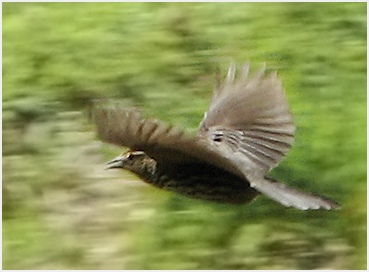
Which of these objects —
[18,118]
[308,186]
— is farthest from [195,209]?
[18,118]

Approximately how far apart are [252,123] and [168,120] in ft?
1.49

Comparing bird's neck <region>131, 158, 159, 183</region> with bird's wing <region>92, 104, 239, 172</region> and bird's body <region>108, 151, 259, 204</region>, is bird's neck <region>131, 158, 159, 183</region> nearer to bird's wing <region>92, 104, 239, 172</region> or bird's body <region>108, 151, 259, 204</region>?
bird's body <region>108, 151, 259, 204</region>

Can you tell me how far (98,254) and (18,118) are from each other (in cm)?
50

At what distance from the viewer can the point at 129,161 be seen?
7.53 ft

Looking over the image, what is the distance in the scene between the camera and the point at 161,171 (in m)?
2.27

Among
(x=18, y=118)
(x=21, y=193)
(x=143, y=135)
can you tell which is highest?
(x=18, y=118)

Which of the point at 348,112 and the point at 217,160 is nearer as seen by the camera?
the point at 217,160

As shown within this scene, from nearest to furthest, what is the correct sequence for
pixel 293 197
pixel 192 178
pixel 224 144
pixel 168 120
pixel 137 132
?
pixel 137 132, pixel 293 197, pixel 192 178, pixel 224 144, pixel 168 120

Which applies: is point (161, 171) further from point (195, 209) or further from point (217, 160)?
point (195, 209)

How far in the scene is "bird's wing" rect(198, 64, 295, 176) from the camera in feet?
7.95

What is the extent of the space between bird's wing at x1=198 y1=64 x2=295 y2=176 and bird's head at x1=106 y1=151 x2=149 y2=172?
0.63ft

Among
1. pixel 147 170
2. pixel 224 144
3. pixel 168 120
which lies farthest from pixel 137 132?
pixel 168 120

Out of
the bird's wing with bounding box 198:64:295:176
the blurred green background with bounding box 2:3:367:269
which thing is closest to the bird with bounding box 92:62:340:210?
the bird's wing with bounding box 198:64:295:176

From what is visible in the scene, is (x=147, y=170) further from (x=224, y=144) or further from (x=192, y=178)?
(x=224, y=144)
